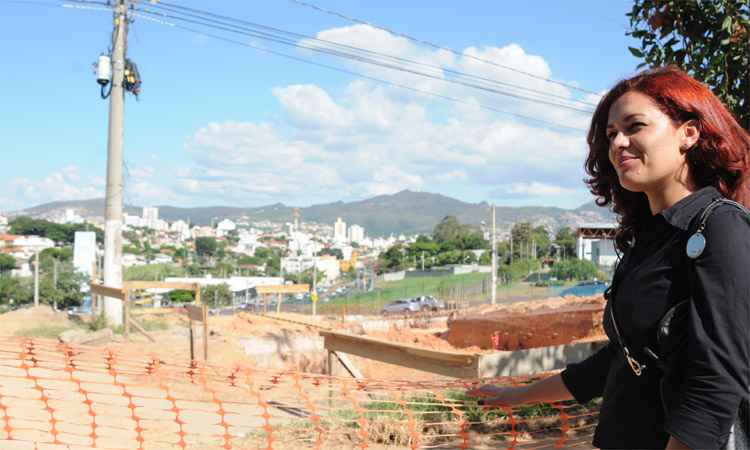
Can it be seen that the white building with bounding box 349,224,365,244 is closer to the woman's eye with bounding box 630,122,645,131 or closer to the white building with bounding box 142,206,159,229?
the white building with bounding box 142,206,159,229

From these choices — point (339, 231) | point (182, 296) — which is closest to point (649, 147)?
point (182, 296)

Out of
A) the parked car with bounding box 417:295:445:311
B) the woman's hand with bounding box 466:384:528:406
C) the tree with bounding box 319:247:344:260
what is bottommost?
the parked car with bounding box 417:295:445:311

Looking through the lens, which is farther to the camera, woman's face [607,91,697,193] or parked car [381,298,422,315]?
parked car [381,298,422,315]

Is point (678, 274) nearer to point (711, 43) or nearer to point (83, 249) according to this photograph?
point (711, 43)

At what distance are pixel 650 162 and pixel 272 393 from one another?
276 inches

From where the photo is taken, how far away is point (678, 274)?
1.27 meters

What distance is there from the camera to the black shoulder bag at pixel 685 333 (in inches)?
48.3

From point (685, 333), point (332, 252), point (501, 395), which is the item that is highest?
point (685, 333)

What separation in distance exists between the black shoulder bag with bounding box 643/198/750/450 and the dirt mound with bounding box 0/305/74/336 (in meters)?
14.6

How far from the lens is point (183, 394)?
27.2 feet

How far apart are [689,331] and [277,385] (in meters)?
5.49

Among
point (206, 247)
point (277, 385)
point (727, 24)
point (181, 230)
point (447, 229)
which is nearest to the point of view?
point (727, 24)

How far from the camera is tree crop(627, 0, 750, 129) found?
14.9 ft

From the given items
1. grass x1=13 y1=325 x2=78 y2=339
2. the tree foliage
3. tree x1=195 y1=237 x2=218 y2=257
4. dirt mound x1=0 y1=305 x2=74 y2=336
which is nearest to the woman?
grass x1=13 y1=325 x2=78 y2=339
